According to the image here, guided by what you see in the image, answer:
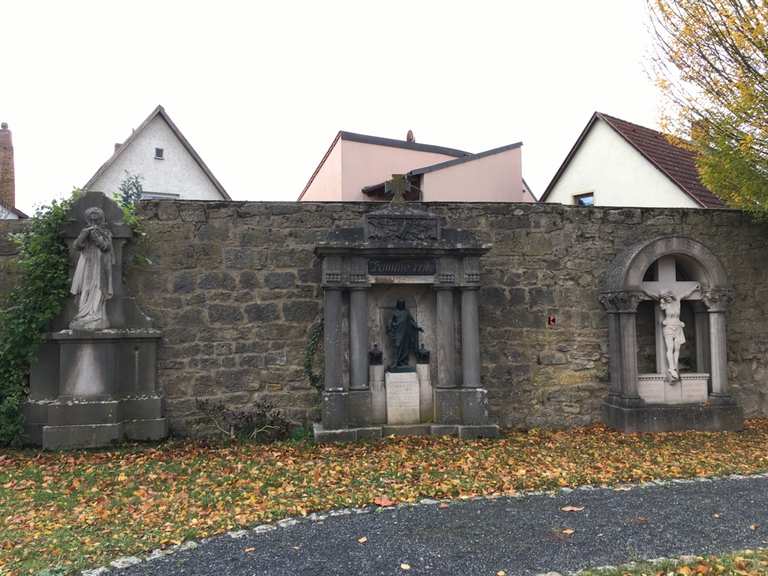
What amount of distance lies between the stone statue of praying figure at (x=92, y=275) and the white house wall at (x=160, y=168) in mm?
10204

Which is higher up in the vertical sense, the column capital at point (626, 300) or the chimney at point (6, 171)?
the chimney at point (6, 171)

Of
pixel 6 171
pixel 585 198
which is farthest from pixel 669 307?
pixel 6 171

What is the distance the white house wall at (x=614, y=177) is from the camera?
13156mm

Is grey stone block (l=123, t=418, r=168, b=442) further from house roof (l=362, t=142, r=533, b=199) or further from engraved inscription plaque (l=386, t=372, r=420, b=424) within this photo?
house roof (l=362, t=142, r=533, b=199)

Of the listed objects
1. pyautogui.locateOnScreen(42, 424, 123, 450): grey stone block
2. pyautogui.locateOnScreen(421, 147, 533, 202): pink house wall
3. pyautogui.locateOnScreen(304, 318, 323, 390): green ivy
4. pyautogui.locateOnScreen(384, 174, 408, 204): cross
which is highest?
pyautogui.locateOnScreen(421, 147, 533, 202): pink house wall

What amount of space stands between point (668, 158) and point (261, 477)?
13.1 meters

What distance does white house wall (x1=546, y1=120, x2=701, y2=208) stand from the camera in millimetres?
13156

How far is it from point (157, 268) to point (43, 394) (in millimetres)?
1939

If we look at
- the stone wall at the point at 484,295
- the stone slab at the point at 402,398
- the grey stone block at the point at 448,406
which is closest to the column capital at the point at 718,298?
the stone wall at the point at 484,295

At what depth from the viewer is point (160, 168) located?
1659cm

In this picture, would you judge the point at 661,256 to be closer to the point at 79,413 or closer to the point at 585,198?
the point at 79,413

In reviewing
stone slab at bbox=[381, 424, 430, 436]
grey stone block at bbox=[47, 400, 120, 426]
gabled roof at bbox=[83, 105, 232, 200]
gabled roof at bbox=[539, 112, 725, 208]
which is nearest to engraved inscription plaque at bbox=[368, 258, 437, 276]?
stone slab at bbox=[381, 424, 430, 436]

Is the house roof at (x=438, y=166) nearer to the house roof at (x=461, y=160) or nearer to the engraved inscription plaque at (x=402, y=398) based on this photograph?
the house roof at (x=461, y=160)

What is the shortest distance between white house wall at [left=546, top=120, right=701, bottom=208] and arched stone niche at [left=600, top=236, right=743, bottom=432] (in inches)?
216
